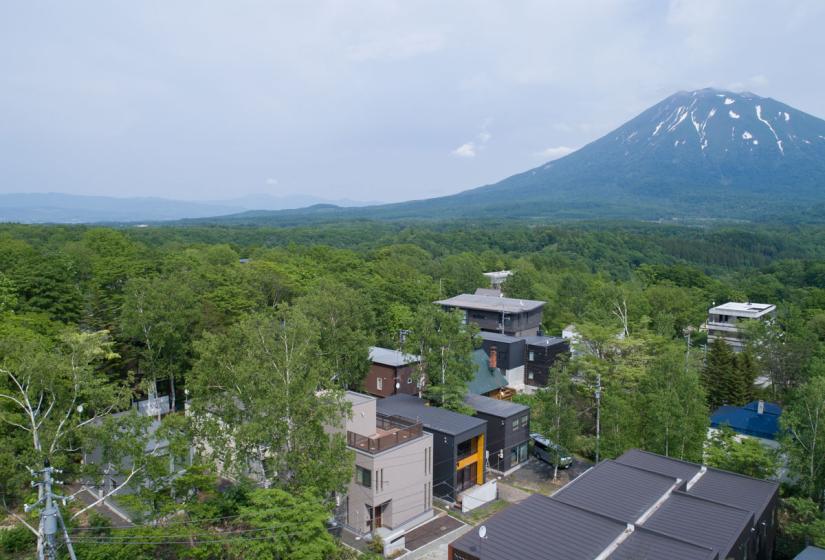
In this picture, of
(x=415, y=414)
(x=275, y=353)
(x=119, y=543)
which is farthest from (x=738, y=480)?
(x=119, y=543)

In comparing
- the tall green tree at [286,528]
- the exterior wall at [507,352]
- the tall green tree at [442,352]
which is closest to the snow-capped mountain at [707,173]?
the exterior wall at [507,352]

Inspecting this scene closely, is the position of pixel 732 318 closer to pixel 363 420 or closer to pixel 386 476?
pixel 363 420

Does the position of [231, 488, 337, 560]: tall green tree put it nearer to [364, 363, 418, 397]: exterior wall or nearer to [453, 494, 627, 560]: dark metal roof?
[453, 494, 627, 560]: dark metal roof

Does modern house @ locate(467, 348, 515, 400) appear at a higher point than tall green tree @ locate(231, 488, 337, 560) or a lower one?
lower

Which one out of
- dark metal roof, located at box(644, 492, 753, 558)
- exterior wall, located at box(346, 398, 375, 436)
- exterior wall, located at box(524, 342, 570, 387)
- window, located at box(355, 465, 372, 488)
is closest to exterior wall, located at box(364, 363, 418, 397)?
exterior wall, located at box(524, 342, 570, 387)

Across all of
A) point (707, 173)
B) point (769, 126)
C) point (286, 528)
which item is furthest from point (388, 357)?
point (769, 126)

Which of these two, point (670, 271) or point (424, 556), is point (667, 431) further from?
point (670, 271)
